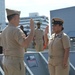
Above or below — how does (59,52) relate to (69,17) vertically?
above

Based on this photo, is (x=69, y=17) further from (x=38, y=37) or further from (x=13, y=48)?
(x=13, y=48)

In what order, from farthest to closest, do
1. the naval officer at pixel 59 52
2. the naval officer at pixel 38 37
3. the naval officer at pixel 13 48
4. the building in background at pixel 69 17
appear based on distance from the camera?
the building in background at pixel 69 17 → the naval officer at pixel 38 37 → the naval officer at pixel 59 52 → the naval officer at pixel 13 48

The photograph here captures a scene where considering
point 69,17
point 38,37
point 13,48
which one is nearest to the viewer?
point 13,48

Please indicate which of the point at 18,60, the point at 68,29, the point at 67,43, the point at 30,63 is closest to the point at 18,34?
the point at 18,60

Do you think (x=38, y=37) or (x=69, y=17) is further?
(x=69, y=17)

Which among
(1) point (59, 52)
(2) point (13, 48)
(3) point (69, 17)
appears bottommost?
(3) point (69, 17)

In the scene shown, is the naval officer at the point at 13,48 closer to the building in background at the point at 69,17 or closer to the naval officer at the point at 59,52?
the naval officer at the point at 59,52

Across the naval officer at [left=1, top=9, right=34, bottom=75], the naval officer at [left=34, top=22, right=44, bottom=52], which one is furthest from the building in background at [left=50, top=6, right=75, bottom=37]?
the naval officer at [left=1, top=9, right=34, bottom=75]

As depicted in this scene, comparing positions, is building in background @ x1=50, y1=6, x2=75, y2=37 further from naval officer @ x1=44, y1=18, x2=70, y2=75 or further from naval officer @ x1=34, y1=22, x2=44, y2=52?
naval officer @ x1=44, y1=18, x2=70, y2=75

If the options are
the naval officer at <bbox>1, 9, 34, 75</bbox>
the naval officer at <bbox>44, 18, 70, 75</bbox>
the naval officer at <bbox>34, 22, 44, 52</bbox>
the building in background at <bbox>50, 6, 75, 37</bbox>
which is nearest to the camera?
the naval officer at <bbox>1, 9, 34, 75</bbox>

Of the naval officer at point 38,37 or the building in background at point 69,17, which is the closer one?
the naval officer at point 38,37

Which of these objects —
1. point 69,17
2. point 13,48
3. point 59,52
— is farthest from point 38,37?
point 69,17

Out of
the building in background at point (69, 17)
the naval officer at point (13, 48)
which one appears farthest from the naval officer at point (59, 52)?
the building in background at point (69, 17)

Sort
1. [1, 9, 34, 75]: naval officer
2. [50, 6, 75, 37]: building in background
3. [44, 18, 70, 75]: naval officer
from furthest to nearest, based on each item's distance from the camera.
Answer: [50, 6, 75, 37]: building in background
[44, 18, 70, 75]: naval officer
[1, 9, 34, 75]: naval officer
